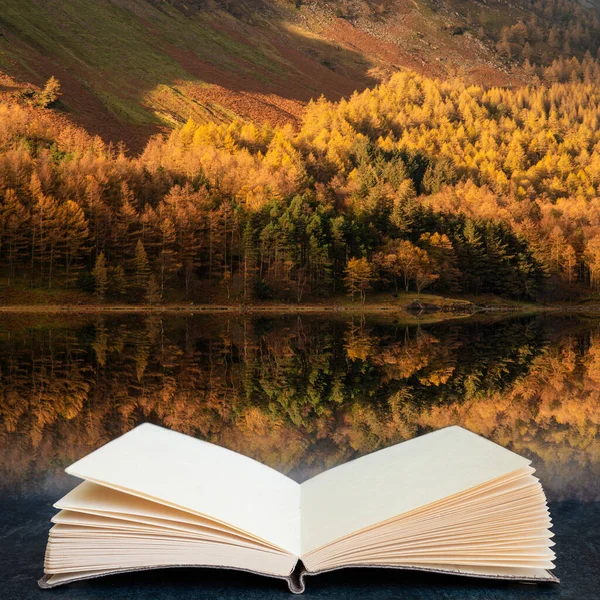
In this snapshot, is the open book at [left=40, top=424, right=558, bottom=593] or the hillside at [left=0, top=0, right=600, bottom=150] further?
the hillside at [left=0, top=0, right=600, bottom=150]

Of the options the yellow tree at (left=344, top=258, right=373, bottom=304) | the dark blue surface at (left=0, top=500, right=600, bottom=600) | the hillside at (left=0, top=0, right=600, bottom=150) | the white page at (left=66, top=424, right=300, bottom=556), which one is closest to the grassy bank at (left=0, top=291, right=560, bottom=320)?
the yellow tree at (left=344, top=258, right=373, bottom=304)

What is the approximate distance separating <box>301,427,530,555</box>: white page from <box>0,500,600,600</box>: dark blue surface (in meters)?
0.26

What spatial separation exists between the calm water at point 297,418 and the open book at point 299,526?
0.40 ft

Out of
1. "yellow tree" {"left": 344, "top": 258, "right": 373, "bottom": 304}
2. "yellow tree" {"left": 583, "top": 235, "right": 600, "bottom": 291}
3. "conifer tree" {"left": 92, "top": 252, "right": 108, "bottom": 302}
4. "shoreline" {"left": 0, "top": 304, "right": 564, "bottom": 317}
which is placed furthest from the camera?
"yellow tree" {"left": 583, "top": 235, "right": 600, "bottom": 291}

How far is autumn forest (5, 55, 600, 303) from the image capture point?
50906 mm

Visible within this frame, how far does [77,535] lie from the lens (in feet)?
8.71

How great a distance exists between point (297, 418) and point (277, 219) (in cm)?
5485

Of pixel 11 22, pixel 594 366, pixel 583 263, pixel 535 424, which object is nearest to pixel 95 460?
pixel 535 424

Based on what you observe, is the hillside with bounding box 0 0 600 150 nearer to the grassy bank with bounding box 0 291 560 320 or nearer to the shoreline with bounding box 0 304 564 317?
the grassy bank with bounding box 0 291 560 320

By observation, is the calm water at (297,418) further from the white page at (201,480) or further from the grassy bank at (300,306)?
the grassy bank at (300,306)

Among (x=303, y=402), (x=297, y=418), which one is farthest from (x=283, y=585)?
(x=303, y=402)

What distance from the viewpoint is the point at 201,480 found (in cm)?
281

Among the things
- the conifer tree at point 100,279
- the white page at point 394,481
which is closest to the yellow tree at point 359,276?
the conifer tree at point 100,279

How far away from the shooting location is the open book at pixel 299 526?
2545 mm
